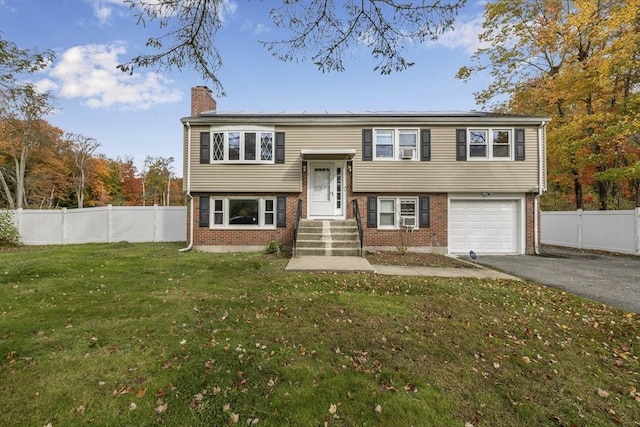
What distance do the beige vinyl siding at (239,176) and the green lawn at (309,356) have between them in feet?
19.9

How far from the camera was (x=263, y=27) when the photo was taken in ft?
14.1

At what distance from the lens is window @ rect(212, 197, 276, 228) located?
12.0 m

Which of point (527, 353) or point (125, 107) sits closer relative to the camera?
point (527, 353)

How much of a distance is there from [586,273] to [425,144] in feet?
20.6

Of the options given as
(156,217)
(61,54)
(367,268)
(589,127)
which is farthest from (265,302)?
(589,127)

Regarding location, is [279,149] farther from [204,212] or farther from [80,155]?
[80,155]

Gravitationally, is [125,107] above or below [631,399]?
above

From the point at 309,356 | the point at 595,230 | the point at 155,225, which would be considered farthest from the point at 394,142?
the point at 155,225

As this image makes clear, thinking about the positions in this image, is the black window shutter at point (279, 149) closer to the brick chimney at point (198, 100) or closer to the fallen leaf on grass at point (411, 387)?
the brick chimney at point (198, 100)

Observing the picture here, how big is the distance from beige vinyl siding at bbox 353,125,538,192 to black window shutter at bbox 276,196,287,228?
270cm

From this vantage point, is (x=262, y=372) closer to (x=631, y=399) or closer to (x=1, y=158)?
(x=631, y=399)

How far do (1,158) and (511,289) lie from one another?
126ft

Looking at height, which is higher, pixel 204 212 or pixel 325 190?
pixel 325 190

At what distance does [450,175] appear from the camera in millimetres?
11930
